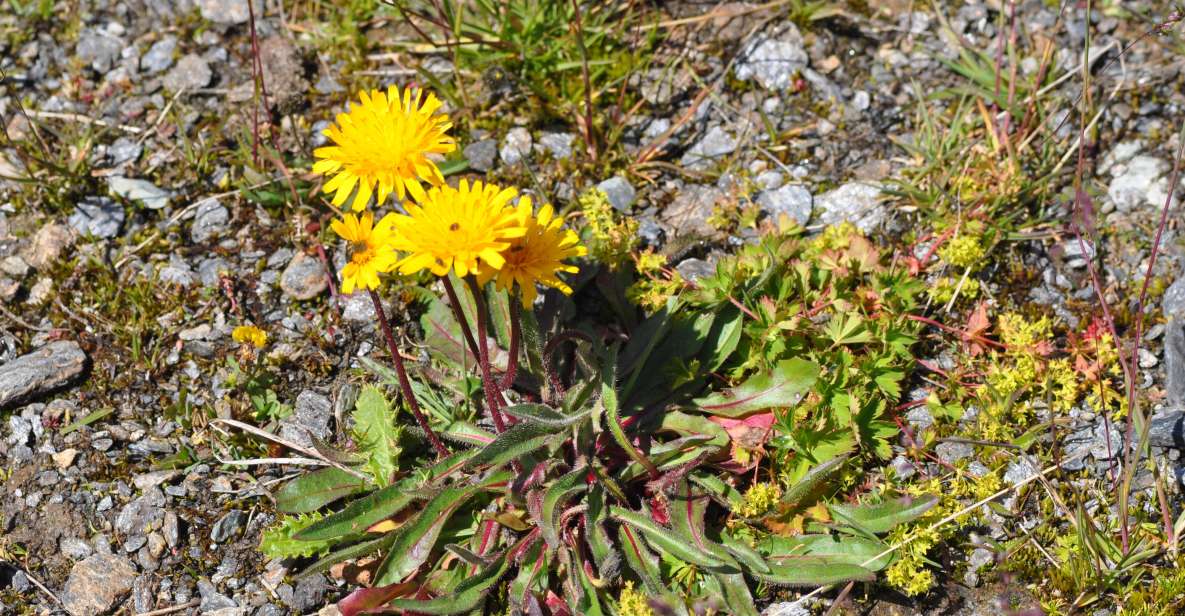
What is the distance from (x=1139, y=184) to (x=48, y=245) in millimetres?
4878

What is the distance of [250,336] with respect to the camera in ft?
12.5

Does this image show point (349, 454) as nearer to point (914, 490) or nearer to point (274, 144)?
point (274, 144)

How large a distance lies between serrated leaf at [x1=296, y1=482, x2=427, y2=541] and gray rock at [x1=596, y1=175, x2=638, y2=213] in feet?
5.33

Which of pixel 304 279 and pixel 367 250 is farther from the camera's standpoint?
pixel 304 279

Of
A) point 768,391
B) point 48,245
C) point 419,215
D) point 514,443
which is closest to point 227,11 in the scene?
point 48,245

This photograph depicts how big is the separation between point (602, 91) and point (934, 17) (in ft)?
5.89

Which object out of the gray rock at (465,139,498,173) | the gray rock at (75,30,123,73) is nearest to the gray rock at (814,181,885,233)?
the gray rock at (465,139,498,173)

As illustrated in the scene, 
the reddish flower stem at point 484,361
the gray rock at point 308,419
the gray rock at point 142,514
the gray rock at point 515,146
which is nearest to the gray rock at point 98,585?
the gray rock at point 142,514

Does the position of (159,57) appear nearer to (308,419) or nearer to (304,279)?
(304,279)

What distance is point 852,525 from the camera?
10.8 ft

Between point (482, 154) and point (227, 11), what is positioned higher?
point (227, 11)

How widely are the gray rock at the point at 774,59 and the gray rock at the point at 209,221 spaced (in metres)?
2.56

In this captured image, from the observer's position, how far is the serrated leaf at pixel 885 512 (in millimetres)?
3246

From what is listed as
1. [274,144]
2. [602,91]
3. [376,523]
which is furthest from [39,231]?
[602,91]
